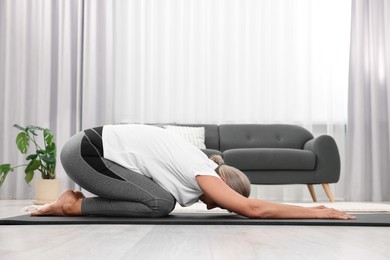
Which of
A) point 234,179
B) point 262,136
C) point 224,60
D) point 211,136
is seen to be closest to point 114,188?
point 234,179

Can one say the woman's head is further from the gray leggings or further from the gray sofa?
the gray sofa

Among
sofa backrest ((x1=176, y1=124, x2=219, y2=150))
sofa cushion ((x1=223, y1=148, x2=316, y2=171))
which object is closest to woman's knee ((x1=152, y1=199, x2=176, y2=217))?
sofa cushion ((x1=223, y1=148, x2=316, y2=171))

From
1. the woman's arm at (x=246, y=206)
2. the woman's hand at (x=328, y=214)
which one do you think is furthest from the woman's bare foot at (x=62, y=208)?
the woman's hand at (x=328, y=214)

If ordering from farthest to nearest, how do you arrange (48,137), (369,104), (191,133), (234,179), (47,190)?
(369,104), (191,133), (48,137), (47,190), (234,179)

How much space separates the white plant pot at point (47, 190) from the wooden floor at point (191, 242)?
8.91 feet

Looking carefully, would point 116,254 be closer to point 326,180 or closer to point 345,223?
point 345,223

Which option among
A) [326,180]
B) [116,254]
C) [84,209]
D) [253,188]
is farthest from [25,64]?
[116,254]

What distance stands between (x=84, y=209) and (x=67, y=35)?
11.8 feet

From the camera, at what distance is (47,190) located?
191 inches

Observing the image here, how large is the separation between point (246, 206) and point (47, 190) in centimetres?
291

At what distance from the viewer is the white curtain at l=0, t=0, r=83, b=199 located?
231 inches

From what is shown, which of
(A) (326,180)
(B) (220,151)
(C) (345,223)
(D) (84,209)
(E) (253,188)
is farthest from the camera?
(E) (253,188)

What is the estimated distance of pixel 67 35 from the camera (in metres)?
5.91

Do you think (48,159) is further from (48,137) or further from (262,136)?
(262,136)
